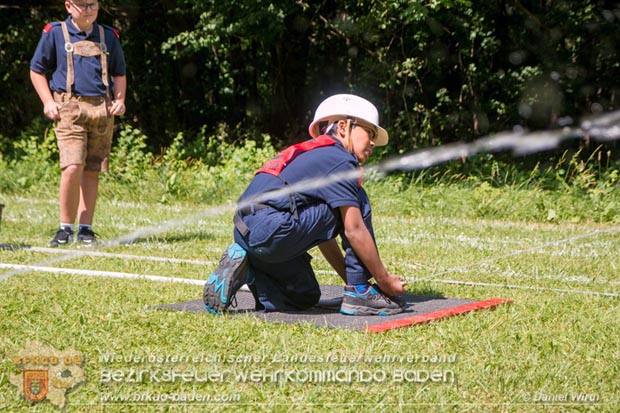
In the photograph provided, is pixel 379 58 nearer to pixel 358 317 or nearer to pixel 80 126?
pixel 80 126

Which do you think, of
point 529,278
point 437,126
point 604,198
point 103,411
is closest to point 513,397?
point 103,411

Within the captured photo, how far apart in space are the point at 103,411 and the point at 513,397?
139 cm

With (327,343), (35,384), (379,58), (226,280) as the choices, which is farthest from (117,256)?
(379,58)

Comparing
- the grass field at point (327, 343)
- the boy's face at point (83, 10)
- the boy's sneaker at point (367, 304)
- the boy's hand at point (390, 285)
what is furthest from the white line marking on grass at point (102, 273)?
the boy's face at point (83, 10)

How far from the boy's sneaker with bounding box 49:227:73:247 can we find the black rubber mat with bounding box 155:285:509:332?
2.45 metres

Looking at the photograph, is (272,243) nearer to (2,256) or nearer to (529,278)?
(529,278)

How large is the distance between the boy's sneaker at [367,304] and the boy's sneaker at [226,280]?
538 mm

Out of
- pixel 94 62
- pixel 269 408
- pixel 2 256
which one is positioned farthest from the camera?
pixel 94 62

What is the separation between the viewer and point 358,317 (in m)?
4.20

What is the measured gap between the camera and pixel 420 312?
4316mm

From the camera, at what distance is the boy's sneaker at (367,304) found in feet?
14.0

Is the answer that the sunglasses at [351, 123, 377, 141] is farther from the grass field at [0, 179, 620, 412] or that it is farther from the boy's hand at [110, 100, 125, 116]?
the boy's hand at [110, 100, 125, 116]

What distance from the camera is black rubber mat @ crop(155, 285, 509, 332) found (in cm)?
→ 397

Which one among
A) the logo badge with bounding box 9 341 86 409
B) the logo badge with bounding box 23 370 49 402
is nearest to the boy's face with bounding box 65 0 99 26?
the logo badge with bounding box 9 341 86 409
